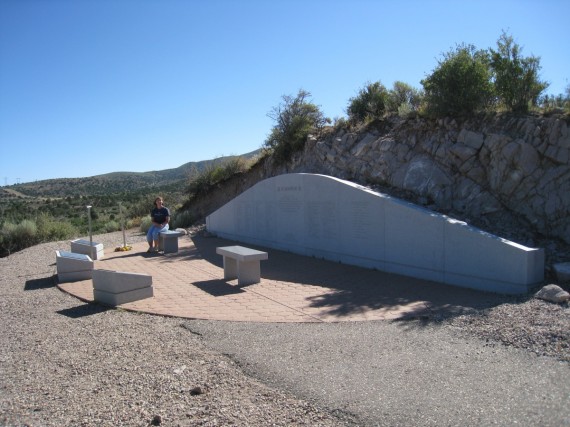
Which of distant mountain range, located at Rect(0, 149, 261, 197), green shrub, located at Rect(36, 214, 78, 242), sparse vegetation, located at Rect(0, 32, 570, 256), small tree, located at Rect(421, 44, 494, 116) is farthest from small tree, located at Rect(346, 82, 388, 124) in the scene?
distant mountain range, located at Rect(0, 149, 261, 197)

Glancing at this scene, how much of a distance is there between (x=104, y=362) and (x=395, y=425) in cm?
322

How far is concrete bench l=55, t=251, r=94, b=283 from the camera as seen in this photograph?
10.1m

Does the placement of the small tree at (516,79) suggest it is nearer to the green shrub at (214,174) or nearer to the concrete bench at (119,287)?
the concrete bench at (119,287)

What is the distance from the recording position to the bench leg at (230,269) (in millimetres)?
9494

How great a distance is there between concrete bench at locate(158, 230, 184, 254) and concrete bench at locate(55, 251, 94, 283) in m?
3.49

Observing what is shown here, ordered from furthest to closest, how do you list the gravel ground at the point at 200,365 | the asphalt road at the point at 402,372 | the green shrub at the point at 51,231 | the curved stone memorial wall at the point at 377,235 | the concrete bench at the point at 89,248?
the green shrub at the point at 51,231 → the concrete bench at the point at 89,248 → the curved stone memorial wall at the point at 377,235 → the gravel ground at the point at 200,365 → the asphalt road at the point at 402,372

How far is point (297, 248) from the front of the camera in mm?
12461

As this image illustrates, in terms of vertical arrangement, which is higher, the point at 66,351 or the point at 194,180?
the point at 194,180

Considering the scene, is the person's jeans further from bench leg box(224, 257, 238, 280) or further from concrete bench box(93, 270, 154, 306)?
concrete bench box(93, 270, 154, 306)

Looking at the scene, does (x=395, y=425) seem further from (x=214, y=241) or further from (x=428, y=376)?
(x=214, y=241)

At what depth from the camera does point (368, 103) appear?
52.8 feet

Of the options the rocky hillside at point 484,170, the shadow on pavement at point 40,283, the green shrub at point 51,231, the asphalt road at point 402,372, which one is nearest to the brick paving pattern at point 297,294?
the shadow on pavement at point 40,283

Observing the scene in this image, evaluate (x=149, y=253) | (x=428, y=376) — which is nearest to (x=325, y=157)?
(x=149, y=253)

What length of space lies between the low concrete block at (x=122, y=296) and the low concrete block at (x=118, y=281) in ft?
0.16
